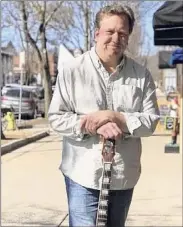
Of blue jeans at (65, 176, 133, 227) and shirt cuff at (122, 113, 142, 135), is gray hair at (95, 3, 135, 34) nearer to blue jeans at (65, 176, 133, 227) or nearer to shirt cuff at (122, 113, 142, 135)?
shirt cuff at (122, 113, 142, 135)

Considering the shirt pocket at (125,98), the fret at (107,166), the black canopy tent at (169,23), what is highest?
the black canopy tent at (169,23)

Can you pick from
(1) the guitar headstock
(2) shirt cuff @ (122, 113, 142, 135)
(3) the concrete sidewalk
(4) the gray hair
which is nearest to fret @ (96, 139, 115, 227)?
(1) the guitar headstock

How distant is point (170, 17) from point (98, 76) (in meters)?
4.48

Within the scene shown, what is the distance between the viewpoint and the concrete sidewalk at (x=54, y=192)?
652 cm

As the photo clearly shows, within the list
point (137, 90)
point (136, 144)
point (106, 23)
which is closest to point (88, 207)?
point (136, 144)

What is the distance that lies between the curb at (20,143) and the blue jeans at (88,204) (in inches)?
393

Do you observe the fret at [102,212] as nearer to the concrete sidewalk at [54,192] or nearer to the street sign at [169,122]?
the concrete sidewalk at [54,192]

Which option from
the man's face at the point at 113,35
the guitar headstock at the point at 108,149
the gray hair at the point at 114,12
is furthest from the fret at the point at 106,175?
the gray hair at the point at 114,12

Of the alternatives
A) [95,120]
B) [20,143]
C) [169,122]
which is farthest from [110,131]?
[169,122]

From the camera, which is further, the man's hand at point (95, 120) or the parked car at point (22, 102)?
the parked car at point (22, 102)

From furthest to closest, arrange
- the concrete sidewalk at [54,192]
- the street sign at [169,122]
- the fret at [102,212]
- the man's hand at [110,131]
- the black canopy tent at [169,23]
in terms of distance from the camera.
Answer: the street sign at [169,122], the black canopy tent at [169,23], the concrete sidewalk at [54,192], the fret at [102,212], the man's hand at [110,131]

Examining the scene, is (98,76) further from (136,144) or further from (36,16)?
(36,16)

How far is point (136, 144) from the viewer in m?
3.12

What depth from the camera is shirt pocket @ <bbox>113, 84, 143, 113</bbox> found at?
308cm
